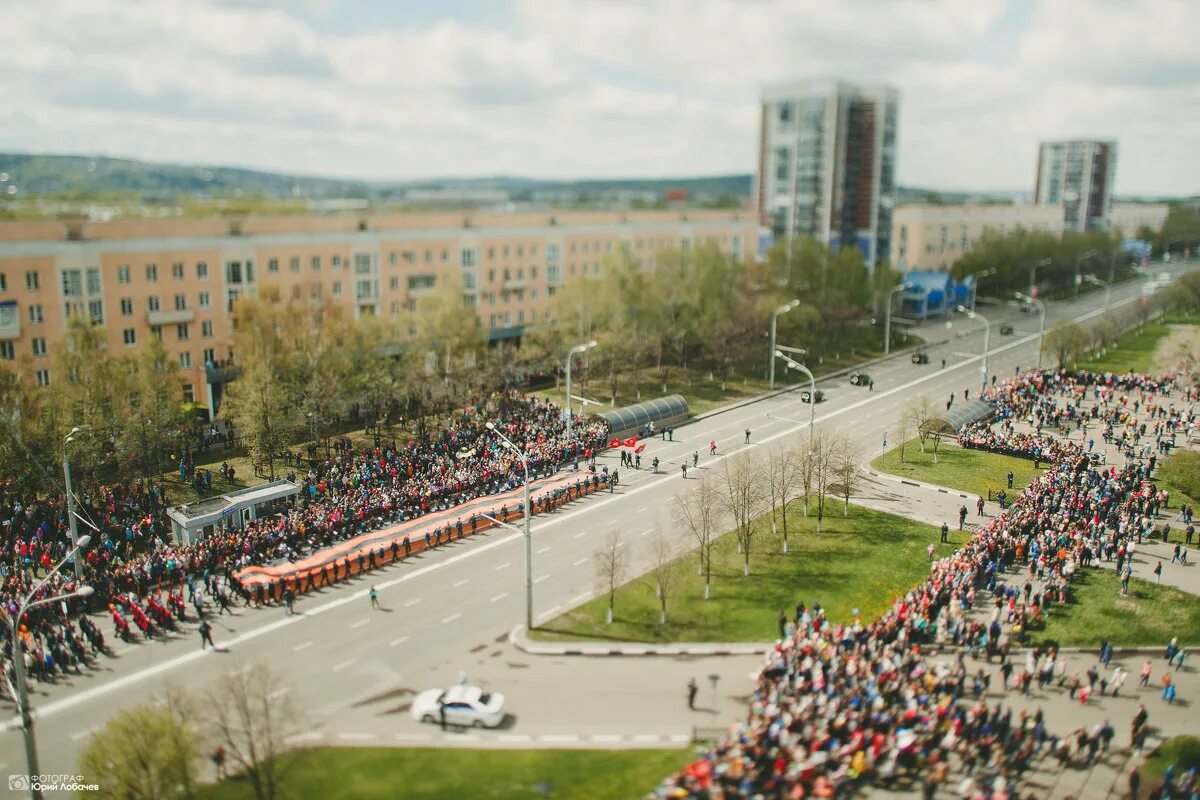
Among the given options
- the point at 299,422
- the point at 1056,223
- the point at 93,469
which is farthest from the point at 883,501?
the point at 1056,223

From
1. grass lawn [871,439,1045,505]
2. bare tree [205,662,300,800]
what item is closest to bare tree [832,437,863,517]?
grass lawn [871,439,1045,505]

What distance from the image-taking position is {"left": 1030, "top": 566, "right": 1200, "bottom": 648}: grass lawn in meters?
32.8

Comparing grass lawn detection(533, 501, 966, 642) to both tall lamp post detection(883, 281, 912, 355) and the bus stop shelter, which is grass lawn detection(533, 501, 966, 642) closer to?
the bus stop shelter

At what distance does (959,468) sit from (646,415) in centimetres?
2021

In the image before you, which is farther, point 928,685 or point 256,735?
point 928,685

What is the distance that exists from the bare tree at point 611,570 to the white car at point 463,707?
7241 millimetres

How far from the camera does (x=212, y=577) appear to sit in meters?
35.6

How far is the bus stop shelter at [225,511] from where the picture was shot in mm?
38969

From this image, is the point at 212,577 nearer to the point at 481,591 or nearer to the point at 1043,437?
the point at 481,591

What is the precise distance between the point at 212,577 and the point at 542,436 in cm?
2231

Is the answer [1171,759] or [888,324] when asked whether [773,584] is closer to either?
[1171,759]

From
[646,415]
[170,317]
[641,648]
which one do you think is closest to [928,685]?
[641,648]

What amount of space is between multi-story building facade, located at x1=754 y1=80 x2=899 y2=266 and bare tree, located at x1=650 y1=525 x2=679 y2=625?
9333cm

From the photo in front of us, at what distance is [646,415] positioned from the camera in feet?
194
